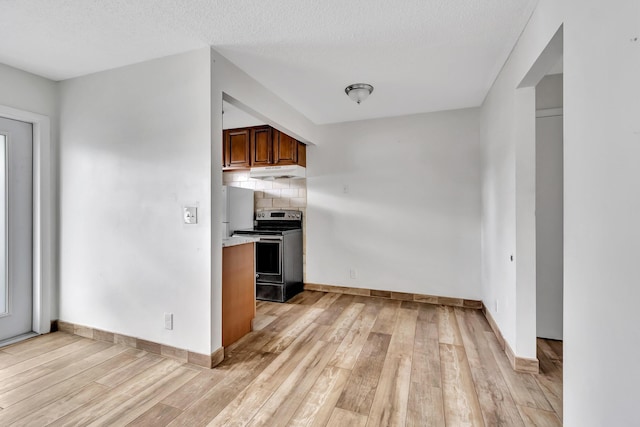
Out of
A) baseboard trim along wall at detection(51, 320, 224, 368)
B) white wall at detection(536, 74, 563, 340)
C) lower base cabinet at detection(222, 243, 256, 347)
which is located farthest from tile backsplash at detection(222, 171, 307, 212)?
white wall at detection(536, 74, 563, 340)

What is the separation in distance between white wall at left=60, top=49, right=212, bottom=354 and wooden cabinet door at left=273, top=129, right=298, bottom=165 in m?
1.84

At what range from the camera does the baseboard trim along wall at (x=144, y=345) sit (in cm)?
222

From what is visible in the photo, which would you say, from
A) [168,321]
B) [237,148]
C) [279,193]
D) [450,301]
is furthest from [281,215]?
[450,301]

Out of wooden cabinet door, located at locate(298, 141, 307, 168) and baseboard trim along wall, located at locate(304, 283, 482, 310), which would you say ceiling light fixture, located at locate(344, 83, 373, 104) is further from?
baseboard trim along wall, located at locate(304, 283, 482, 310)

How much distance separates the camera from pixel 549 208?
2623 millimetres

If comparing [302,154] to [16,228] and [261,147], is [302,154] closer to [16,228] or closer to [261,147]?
[261,147]


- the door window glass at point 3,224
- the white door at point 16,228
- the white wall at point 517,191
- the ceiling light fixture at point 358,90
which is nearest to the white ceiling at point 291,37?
the ceiling light fixture at point 358,90

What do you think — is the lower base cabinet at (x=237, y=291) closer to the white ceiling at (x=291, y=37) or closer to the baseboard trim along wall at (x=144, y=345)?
the baseboard trim along wall at (x=144, y=345)

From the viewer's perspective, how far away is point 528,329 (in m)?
2.14

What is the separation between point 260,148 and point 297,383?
10.2 ft

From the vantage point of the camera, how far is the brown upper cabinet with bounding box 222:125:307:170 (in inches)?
159

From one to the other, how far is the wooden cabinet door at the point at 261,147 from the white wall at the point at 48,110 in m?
2.11

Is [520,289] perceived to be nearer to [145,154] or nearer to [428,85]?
[428,85]

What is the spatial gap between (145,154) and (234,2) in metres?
1.40
